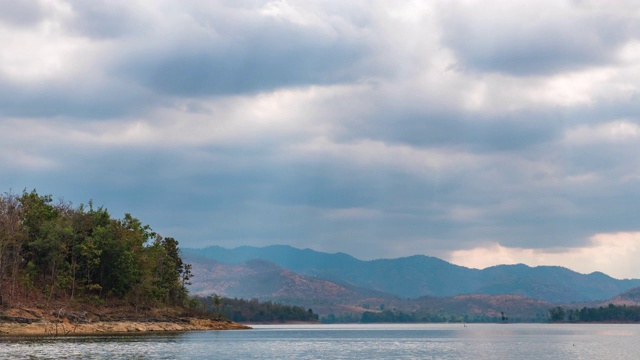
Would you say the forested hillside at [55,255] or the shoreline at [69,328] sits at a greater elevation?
the forested hillside at [55,255]

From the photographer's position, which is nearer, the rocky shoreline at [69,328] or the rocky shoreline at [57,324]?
the rocky shoreline at [69,328]

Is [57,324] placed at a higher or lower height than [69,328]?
higher

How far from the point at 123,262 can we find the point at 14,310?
125 feet

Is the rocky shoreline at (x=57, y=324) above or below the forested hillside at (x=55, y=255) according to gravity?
below

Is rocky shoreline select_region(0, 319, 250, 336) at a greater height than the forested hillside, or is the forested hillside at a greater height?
the forested hillside

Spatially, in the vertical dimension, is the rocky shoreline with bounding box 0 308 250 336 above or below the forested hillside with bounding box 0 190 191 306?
below

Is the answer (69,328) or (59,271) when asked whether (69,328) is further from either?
(59,271)

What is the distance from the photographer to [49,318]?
170 metres

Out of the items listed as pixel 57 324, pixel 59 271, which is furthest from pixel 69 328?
pixel 59 271

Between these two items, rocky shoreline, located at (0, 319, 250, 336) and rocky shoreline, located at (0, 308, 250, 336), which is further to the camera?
rocky shoreline, located at (0, 308, 250, 336)

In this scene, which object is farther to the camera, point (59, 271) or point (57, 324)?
point (59, 271)

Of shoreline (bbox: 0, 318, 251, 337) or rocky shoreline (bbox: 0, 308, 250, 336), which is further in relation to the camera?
rocky shoreline (bbox: 0, 308, 250, 336)

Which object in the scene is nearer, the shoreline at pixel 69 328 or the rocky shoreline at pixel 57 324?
the shoreline at pixel 69 328

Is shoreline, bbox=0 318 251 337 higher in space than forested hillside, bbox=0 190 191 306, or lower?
lower
